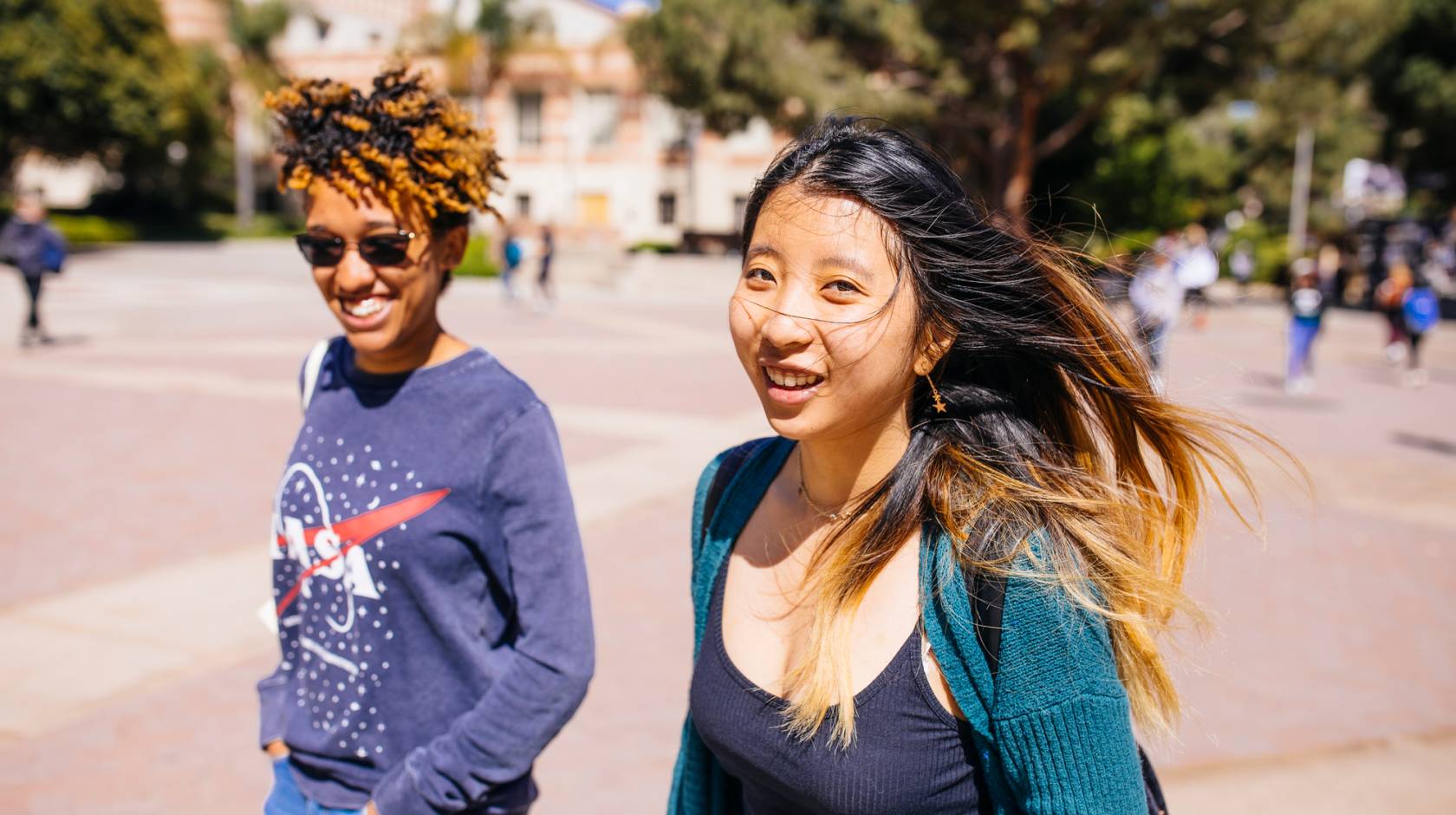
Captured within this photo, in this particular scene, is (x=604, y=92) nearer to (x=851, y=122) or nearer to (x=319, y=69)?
(x=319, y=69)

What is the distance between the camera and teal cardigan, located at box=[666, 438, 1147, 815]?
136 centimetres

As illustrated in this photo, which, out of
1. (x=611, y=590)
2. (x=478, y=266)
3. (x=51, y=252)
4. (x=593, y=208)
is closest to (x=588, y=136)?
(x=593, y=208)

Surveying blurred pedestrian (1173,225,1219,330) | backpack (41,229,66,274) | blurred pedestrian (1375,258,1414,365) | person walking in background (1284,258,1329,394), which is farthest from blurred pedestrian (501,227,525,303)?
blurred pedestrian (1375,258,1414,365)

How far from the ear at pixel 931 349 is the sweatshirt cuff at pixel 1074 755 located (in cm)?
51

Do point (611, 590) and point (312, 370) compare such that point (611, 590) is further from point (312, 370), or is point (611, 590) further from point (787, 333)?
point (787, 333)

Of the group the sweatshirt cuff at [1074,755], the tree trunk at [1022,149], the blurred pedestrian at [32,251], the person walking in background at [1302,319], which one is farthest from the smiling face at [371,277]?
the tree trunk at [1022,149]

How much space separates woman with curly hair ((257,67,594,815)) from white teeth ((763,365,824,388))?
53cm

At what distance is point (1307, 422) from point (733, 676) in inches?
413

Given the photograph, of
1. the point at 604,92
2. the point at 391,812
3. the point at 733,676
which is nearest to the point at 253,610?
the point at 391,812

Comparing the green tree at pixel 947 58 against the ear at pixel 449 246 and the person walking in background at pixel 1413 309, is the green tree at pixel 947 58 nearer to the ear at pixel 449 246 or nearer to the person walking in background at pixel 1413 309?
the person walking in background at pixel 1413 309

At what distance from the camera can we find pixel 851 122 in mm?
1658

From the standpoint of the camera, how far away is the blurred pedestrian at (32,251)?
12.9 metres

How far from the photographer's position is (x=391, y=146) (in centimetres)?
201

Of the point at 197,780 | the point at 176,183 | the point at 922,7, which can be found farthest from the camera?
the point at 176,183
